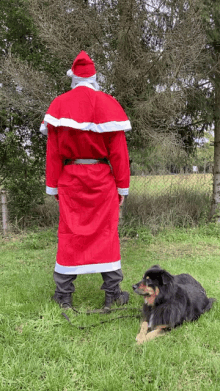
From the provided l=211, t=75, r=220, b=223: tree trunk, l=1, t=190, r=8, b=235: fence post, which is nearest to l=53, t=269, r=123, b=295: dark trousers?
l=1, t=190, r=8, b=235: fence post

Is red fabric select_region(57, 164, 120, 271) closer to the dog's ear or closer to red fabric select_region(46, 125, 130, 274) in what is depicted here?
red fabric select_region(46, 125, 130, 274)

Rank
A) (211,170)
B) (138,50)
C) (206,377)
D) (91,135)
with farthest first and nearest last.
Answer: (211,170), (138,50), (91,135), (206,377)

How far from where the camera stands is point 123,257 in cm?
448

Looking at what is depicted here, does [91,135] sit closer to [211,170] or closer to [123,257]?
[123,257]

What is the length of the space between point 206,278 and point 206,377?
1707 millimetres

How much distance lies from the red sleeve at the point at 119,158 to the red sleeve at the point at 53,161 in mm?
472

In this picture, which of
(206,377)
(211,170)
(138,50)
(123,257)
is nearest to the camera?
(206,377)

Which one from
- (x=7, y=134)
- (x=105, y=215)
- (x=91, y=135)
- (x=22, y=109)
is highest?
(x=22, y=109)

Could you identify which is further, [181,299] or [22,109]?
[22,109]

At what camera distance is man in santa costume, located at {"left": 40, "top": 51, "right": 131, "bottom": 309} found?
2.47 meters

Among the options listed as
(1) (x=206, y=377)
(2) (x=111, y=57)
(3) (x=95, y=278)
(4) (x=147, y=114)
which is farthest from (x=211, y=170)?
(1) (x=206, y=377)

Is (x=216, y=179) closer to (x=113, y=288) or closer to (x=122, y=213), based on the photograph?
(x=122, y=213)

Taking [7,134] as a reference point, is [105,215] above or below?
below

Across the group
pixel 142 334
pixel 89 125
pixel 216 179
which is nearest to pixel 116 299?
pixel 142 334
